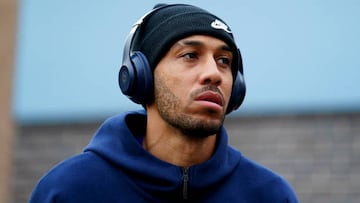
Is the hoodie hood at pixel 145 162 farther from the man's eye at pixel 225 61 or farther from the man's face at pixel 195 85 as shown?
the man's eye at pixel 225 61

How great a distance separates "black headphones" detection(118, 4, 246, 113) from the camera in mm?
4215

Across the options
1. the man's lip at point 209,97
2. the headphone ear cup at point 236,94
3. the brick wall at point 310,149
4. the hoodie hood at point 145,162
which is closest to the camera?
the man's lip at point 209,97

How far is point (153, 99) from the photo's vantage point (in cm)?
429

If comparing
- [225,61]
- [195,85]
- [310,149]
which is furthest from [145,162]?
[310,149]

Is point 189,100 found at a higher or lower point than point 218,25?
lower

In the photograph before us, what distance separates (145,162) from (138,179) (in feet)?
0.21

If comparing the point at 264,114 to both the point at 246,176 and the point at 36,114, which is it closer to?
the point at 36,114

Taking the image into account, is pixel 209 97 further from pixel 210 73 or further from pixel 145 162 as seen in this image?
pixel 145 162

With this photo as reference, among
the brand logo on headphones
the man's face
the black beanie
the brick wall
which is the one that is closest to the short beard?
the man's face

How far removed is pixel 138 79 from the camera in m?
4.21

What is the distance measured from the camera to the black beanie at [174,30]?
4.23 meters

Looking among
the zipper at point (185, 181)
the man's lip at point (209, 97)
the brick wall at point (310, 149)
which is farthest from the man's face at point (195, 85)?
the brick wall at point (310, 149)

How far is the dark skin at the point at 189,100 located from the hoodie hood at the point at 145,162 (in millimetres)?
44

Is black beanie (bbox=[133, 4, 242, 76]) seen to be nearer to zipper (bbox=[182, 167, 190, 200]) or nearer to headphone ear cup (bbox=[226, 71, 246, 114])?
headphone ear cup (bbox=[226, 71, 246, 114])
